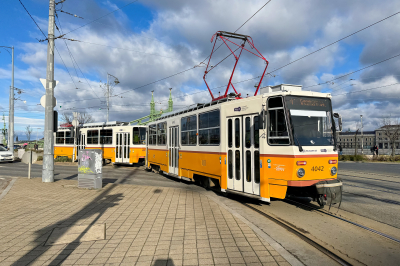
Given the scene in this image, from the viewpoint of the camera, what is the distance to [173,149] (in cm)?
1245

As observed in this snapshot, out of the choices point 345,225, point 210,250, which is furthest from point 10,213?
point 345,225

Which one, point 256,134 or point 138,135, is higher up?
point 138,135

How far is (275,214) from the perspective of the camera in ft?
22.6

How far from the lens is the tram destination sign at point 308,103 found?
22.6 ft

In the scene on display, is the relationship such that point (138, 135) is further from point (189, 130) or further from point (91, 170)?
point (91, 170)

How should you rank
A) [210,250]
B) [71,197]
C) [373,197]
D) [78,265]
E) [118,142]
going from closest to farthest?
[78,265] → [210,250] → [71,197] → [373,197] → [118,142]

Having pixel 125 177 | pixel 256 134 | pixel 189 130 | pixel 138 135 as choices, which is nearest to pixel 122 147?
pixel 138 135

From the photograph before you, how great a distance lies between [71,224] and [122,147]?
48.8ft

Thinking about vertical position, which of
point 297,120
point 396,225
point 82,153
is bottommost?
point 396,225

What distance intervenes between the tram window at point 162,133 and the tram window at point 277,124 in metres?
7.29

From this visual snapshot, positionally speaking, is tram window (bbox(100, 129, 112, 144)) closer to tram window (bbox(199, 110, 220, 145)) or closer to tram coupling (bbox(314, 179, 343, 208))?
tram window (bbox(199, 110, 220, 145))

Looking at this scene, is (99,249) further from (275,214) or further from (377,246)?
(377,246)

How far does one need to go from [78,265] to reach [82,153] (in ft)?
22.2

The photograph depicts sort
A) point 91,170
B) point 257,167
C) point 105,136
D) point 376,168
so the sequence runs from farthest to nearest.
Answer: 1. point 105,136
2. point 376,168
3. point 91,170
4. point 257,167
